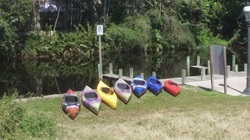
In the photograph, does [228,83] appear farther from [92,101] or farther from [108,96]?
[92,101]

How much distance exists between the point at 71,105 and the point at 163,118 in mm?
2350

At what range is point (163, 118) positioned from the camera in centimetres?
1073

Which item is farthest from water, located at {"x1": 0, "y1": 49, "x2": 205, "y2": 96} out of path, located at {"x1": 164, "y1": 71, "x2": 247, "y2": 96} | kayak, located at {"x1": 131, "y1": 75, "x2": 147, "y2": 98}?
kayak, located at {"x1": 131, "y1": 75, "x2": 147, "y2": 98}

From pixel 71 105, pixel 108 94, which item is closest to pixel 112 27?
pixel 108 94

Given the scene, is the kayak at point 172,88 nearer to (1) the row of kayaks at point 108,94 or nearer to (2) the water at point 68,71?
(1) the row of kayaks at point 108,94

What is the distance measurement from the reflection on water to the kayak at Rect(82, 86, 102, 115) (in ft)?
18.7

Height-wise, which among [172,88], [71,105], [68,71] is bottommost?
[71,105]

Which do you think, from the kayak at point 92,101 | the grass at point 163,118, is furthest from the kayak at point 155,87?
the kayak at point 92,101

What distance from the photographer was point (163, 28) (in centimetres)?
3419

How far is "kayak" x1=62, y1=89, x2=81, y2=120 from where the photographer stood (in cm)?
1157

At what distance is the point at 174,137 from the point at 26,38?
23.5m

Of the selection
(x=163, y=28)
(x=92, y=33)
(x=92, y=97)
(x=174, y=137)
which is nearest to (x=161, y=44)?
(x=163, y=28)

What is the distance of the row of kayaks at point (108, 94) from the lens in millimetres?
11945

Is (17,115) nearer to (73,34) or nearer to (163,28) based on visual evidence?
(73,34)
